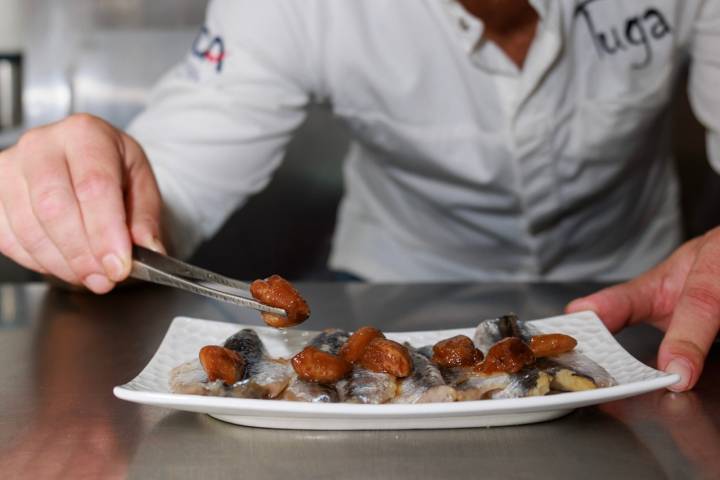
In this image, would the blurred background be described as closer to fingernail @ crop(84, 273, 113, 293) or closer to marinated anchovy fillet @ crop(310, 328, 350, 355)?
fingernail @ crop(84, 273, 113, 293)

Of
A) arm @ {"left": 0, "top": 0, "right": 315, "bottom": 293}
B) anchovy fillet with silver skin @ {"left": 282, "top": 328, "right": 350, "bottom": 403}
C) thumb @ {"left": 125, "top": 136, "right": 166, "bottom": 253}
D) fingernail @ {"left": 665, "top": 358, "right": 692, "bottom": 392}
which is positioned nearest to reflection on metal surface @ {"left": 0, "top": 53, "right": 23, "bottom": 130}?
arm @ {"left": 0, "top": 0, "right": 315, "bottom": 293}

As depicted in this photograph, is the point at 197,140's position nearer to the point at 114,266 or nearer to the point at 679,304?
the point at 114,266

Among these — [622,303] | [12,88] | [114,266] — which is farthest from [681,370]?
[12,88]

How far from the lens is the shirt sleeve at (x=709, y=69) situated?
141cm

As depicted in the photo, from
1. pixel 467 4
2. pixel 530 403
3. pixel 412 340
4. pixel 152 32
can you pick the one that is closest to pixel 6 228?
pixel 412 340

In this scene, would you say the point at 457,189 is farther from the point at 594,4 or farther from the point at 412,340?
the point at 412,340

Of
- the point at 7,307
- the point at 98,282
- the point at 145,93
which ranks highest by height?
the point at 98,282

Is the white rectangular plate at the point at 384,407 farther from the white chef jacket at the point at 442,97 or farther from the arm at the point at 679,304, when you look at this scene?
the white chef jacket at the point at 442,97

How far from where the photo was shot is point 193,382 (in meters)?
0.73

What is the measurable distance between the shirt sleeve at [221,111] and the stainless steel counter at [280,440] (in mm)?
413

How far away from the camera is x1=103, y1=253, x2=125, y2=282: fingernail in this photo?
95 cm

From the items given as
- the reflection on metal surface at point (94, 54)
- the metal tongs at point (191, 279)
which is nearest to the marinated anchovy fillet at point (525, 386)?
the metal tongs at point (191, 279)

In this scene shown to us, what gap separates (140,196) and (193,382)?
1.42 feet

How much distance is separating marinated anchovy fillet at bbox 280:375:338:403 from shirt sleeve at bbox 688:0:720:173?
0.95 meters
